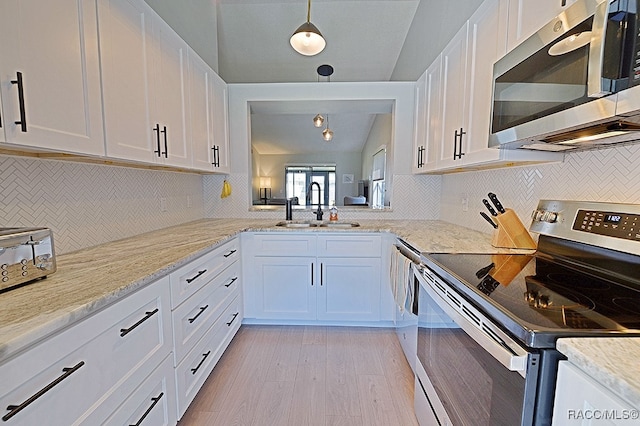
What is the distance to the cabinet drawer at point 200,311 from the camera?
4.68ft

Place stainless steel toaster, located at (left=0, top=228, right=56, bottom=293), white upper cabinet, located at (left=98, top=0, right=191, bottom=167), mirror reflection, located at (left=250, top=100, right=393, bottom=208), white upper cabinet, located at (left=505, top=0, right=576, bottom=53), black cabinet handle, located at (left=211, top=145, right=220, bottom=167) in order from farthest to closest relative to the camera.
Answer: mirror reflection, located at (left=250, top=100, right=393, bottom=208) < black cabinet handle, located at (left=211, top=145, right=220, bottom=167) < white upper cabinet, located at (left=98, top=0, right=191, bottom=167) < white upper cabinet, located at (left=505, top=0, right=576, bottom=53) < stainless steel toaster, located at (left=0, top=228, right=56, bottom=293)

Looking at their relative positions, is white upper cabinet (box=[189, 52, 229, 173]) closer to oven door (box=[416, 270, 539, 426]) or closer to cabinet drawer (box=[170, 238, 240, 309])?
cabinet drawer (box=[170, 238, 240, 309])

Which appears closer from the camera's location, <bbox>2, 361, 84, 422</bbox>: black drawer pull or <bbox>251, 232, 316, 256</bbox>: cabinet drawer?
<bbox>2, 361, 84, 422</bbox>: black drawer pull

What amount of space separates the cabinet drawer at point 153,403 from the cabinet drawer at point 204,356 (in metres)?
0.08

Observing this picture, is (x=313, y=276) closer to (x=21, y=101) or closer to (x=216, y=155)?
(x=216, y=155)

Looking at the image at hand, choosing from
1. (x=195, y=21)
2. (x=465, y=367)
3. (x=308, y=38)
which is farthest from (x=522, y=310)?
(x=195, y=21)

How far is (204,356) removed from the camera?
5.66 ft

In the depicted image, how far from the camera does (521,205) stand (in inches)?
70.4

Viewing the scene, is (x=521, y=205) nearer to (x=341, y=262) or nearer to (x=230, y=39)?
(x=341, y=262)

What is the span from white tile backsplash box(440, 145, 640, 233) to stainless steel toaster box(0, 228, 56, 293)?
2.13 m

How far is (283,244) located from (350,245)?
0.57m

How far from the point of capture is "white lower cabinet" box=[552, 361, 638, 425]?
1.68 ft

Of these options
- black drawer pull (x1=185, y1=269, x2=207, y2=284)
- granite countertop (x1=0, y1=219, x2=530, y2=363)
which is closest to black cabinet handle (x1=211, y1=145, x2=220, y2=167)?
granite countertop (x1=0, y1=219, x2=530, y2=363)

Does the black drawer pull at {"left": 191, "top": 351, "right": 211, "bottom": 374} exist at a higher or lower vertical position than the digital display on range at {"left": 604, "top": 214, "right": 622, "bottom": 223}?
lower
